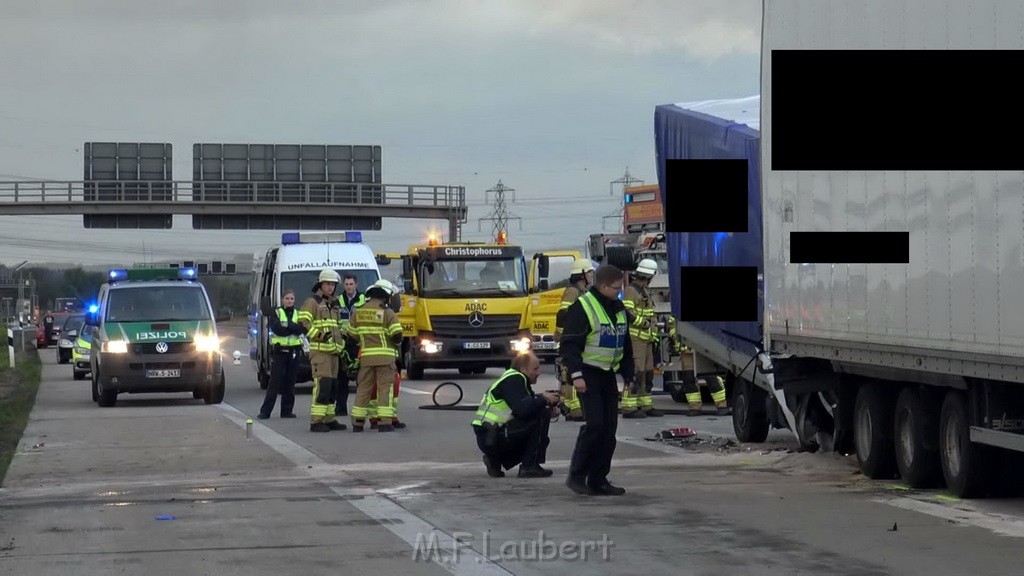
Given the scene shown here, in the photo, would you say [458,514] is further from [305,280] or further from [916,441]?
[305,280]

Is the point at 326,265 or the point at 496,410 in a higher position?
the point at 326,265

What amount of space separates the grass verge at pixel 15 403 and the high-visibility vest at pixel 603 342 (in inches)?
210

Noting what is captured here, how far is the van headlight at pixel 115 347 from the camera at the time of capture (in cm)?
2502

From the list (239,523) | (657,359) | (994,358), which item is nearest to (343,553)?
(239,523)

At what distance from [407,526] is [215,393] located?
1562cm

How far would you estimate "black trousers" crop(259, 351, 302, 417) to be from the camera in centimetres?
2158

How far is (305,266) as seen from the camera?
2934 centimetres

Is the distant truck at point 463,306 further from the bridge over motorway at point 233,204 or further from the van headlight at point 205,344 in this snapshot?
the bridge over motorway at point 233,204

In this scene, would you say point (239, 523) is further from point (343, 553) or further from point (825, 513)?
point (825, 513)

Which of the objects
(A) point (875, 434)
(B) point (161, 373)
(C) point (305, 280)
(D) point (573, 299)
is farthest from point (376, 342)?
(C) point (305, 280)

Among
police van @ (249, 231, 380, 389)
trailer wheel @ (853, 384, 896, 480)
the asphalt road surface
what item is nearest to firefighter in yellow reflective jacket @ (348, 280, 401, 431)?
the asphalt road surface

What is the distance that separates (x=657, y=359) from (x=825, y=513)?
10.8 meters

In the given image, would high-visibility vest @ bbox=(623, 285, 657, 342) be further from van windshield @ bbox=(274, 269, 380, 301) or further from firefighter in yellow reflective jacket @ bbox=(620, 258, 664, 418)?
van windshield @ bbox=(274, 269, 380, 301)

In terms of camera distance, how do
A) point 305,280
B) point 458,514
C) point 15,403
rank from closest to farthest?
point 458,514, point 15,403, point 305,280
